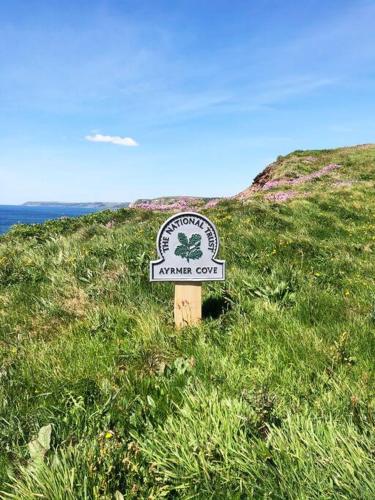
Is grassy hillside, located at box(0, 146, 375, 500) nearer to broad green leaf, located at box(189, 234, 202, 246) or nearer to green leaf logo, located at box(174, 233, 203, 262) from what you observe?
green leaf logo, located at box(174, 233, 203, 262)

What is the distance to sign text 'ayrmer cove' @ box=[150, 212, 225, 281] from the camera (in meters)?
5.46

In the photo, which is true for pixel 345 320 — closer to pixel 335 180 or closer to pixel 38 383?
pixel 38 383

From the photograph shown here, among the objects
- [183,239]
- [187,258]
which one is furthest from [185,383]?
[183,239]

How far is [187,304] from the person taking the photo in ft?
17.7

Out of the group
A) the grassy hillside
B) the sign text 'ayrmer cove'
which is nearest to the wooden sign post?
the sign text 'ayrmer cove'

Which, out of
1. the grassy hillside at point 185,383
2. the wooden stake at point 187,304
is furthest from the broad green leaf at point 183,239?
the grassy hillside at point 185,383

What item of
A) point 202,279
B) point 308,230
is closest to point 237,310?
point 202,279

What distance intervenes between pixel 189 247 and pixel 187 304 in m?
0.75

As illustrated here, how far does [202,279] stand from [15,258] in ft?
17.6

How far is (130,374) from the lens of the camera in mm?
4059

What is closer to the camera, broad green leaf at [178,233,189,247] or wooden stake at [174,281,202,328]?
wooden stake at [174,281,202,328]

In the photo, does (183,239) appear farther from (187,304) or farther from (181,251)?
(187,304)

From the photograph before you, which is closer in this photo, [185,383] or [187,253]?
[185,383]

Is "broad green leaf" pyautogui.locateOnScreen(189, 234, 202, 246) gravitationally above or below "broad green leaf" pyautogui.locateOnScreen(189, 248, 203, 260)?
above
